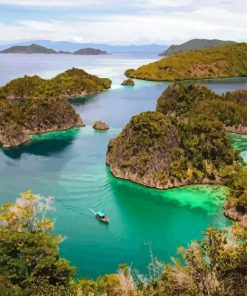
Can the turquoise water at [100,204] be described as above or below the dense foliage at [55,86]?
below

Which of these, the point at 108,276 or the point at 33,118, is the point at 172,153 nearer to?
the point at 108,276

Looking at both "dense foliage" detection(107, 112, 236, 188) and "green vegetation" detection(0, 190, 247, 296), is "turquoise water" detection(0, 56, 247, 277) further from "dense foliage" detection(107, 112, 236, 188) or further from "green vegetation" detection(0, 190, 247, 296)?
"green vegetation" detection(0, 190, 247, 296)

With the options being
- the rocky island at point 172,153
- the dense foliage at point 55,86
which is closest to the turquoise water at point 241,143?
the rocky island at point 172,153

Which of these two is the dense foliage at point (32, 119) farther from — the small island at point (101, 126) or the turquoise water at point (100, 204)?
the small island at point (101, 126)

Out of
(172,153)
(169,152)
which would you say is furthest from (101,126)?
(172,153)

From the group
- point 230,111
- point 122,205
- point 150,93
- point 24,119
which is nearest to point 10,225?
point 122,205

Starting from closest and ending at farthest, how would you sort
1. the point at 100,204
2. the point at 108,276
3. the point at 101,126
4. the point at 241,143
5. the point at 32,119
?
the point at 108,276 < the point at 100,204 < the point at 241,143 < the point at 32,119 < the point at 101,126
